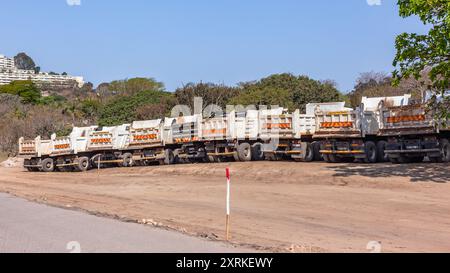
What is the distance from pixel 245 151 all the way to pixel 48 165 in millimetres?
15828

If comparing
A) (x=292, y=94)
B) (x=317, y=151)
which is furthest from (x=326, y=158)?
(x=292, y=94)

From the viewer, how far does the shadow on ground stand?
20581 mm

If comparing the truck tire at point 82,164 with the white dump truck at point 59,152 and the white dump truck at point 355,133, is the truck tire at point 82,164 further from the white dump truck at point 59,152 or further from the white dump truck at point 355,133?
the white dump truck at point 355,133

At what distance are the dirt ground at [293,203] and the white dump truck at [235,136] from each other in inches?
72.3

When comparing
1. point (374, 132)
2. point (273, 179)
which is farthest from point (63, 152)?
point (374, 132)

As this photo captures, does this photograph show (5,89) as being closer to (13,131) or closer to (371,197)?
(13,131)

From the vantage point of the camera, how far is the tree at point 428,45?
722 inches

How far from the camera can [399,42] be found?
19.4m

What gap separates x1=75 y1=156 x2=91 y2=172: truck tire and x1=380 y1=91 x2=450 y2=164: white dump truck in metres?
20.8

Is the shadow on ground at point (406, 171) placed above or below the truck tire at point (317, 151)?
below

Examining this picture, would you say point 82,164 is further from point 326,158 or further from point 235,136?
point 326,158

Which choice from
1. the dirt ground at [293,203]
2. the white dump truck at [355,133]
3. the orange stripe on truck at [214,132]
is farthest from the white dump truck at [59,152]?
the white dump truck at [355,133]

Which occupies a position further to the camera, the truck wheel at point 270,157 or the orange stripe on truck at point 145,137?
the orange stripe on truck at point 145,137

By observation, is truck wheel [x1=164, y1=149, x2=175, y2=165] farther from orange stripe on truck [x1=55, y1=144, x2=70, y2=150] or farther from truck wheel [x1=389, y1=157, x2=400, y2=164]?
truck wheel [x1=389, y1=157, x2=400, y2=164]
